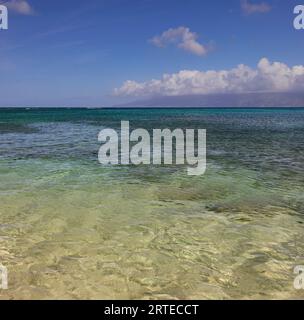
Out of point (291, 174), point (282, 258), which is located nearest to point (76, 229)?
point (282, 258)

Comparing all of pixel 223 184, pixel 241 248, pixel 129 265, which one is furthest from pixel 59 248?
pixel 223 184

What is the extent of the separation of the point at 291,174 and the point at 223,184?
3222 millimetres

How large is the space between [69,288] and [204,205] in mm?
5039

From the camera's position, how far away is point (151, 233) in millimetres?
7523

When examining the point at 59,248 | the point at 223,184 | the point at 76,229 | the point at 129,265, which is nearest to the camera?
the point at 129,265

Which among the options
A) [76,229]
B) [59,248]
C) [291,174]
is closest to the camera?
[59,248]

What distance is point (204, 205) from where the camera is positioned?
953 centimetres

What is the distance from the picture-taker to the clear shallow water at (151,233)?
17.9 feet

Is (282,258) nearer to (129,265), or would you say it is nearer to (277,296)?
(277,296)

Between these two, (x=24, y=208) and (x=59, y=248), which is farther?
(x=24, y=208)

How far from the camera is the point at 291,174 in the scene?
13.3 m

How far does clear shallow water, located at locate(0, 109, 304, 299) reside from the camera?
545 centimetres

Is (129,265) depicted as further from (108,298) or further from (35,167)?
(35,167)
